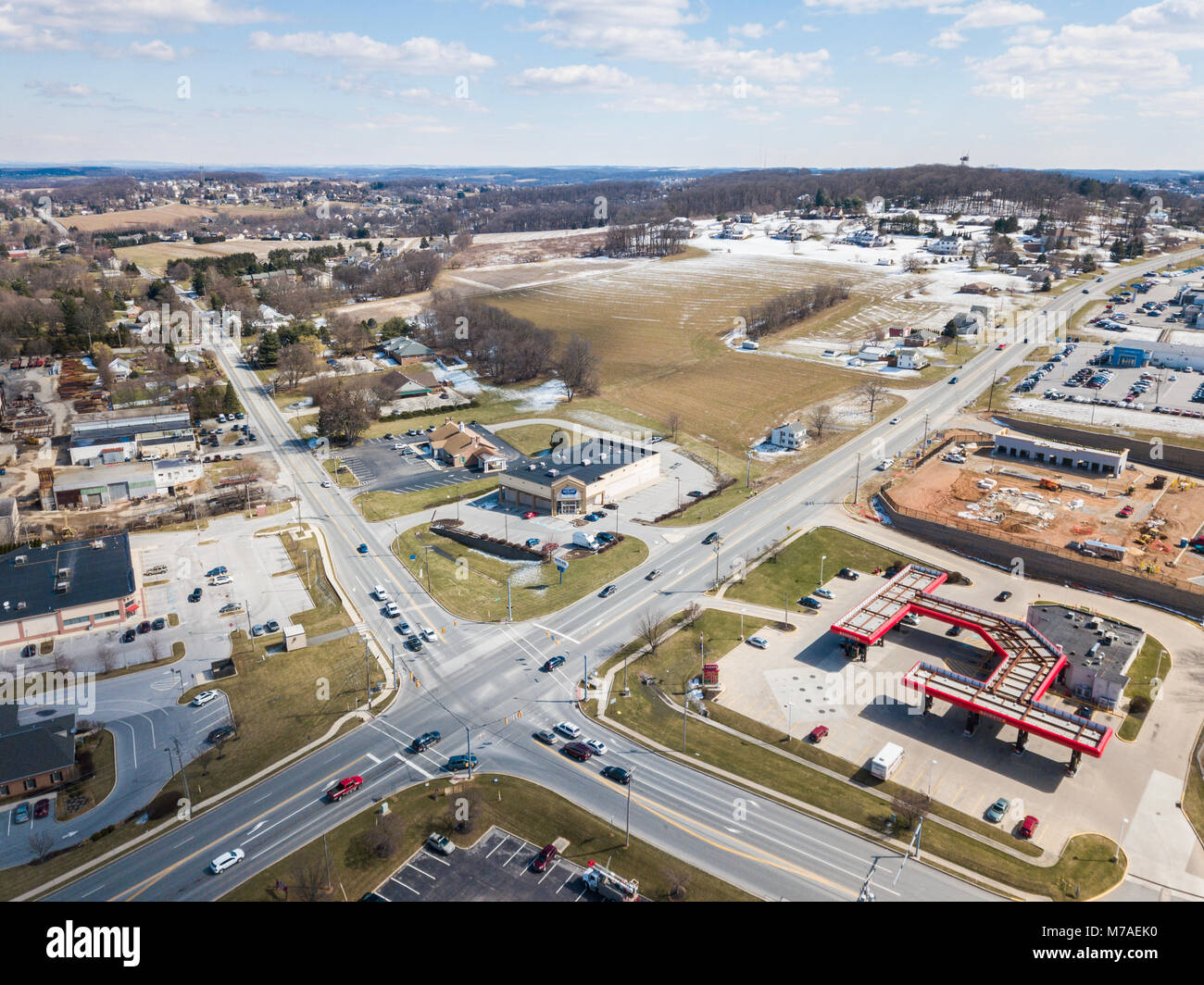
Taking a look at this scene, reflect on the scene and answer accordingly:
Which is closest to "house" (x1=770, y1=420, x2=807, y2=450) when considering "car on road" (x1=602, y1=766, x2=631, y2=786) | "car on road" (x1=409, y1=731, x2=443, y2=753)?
"car on road" (x1=602, y1=766, x2=631, y2=786)

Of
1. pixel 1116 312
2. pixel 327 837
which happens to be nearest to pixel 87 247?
pixel 327 837

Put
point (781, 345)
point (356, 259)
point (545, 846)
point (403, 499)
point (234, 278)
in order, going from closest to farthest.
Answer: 1. point (545, 846)
2. point (403, 499)
3. point (781, 345)
4. point (234, 278)
5. point (356, 259)

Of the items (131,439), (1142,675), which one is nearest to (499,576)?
(1142,675)

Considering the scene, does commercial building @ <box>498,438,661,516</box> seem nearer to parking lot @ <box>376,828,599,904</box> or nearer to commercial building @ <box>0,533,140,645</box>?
commercial building @ <box>0,533,140,645</box>

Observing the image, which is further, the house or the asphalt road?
the house

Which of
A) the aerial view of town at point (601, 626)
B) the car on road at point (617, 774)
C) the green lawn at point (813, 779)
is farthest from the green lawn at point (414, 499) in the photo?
the car on road at point (617, 774)

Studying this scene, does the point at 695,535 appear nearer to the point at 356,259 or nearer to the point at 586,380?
the point at 586,380
